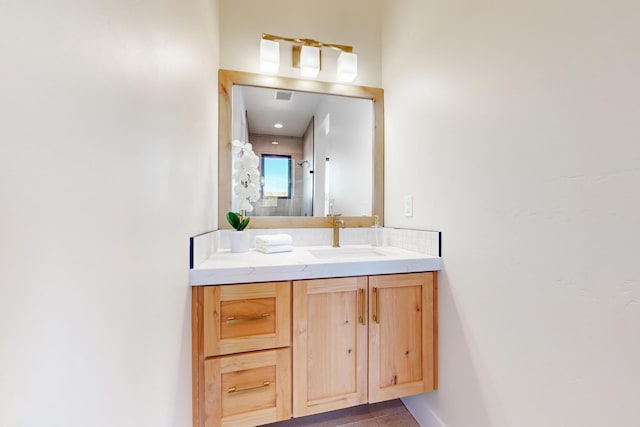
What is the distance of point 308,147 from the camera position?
1.76m

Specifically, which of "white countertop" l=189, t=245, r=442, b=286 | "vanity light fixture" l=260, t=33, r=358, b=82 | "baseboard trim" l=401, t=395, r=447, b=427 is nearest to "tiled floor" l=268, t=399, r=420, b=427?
"baseboard trim" l=401, t=395, r=447, b=427

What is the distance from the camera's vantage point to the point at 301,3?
171 centimetres

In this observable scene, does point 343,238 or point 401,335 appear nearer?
point 401,335

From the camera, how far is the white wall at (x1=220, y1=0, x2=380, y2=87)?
161 cm

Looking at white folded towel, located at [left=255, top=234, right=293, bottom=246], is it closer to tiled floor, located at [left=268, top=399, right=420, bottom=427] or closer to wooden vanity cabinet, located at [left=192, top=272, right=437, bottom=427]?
wooden vanity cabinet, located at [left=192, top=272, right=437, bottom=427]

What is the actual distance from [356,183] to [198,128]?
3.45ft

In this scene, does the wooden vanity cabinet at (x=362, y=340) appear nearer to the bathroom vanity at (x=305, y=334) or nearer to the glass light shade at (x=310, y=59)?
the bathroom vanity at (x=305, y=334)

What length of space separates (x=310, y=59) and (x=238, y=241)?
47.4 inches

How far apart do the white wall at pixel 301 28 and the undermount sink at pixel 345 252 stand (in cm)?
112

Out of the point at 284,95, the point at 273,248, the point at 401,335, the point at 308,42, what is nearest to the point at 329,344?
the point at 401,335

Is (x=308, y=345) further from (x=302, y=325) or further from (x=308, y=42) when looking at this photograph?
(x=308, y=42)
